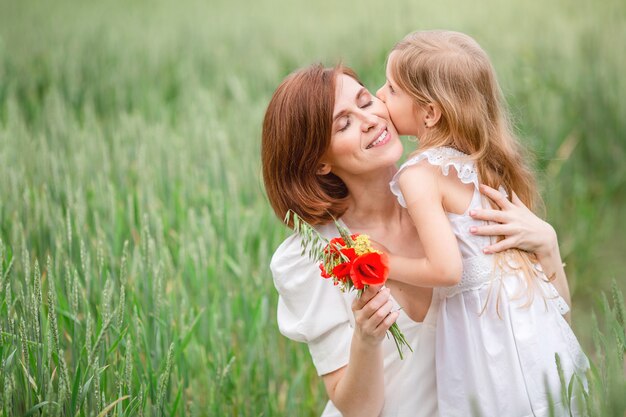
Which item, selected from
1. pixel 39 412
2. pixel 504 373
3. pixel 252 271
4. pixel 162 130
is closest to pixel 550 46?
pixel 162 130

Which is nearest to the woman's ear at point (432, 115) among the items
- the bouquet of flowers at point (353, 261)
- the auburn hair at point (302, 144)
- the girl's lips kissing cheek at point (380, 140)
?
the girl's lips kissing cheek at point (380, 140)

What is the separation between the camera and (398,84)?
2211mm

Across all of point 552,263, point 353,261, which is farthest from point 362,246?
point 552,263

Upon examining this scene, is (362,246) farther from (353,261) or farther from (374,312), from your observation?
(374,312)

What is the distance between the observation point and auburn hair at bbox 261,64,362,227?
2154 mm

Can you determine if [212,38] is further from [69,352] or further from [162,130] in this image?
[69,352]

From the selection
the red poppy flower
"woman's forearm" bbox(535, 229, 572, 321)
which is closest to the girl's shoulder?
"woman's forearm" bbox(535, 229, 572, 321)

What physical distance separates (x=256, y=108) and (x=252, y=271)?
6.40 feet

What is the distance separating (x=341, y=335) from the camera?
225 cm

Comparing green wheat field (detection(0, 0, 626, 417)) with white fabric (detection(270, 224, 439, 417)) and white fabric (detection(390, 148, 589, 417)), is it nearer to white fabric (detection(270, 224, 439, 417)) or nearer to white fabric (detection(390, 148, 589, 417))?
white fabric (detection(390, 148, 589, 417))

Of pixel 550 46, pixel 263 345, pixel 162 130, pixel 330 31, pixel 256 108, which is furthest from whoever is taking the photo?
pixel 330 31

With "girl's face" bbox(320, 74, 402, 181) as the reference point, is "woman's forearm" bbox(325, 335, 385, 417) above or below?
below

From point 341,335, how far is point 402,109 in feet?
2.18

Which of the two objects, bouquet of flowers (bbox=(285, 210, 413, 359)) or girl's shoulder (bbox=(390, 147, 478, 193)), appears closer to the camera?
bouquet of flowers (bbox=(285, 210, 413, 359))
